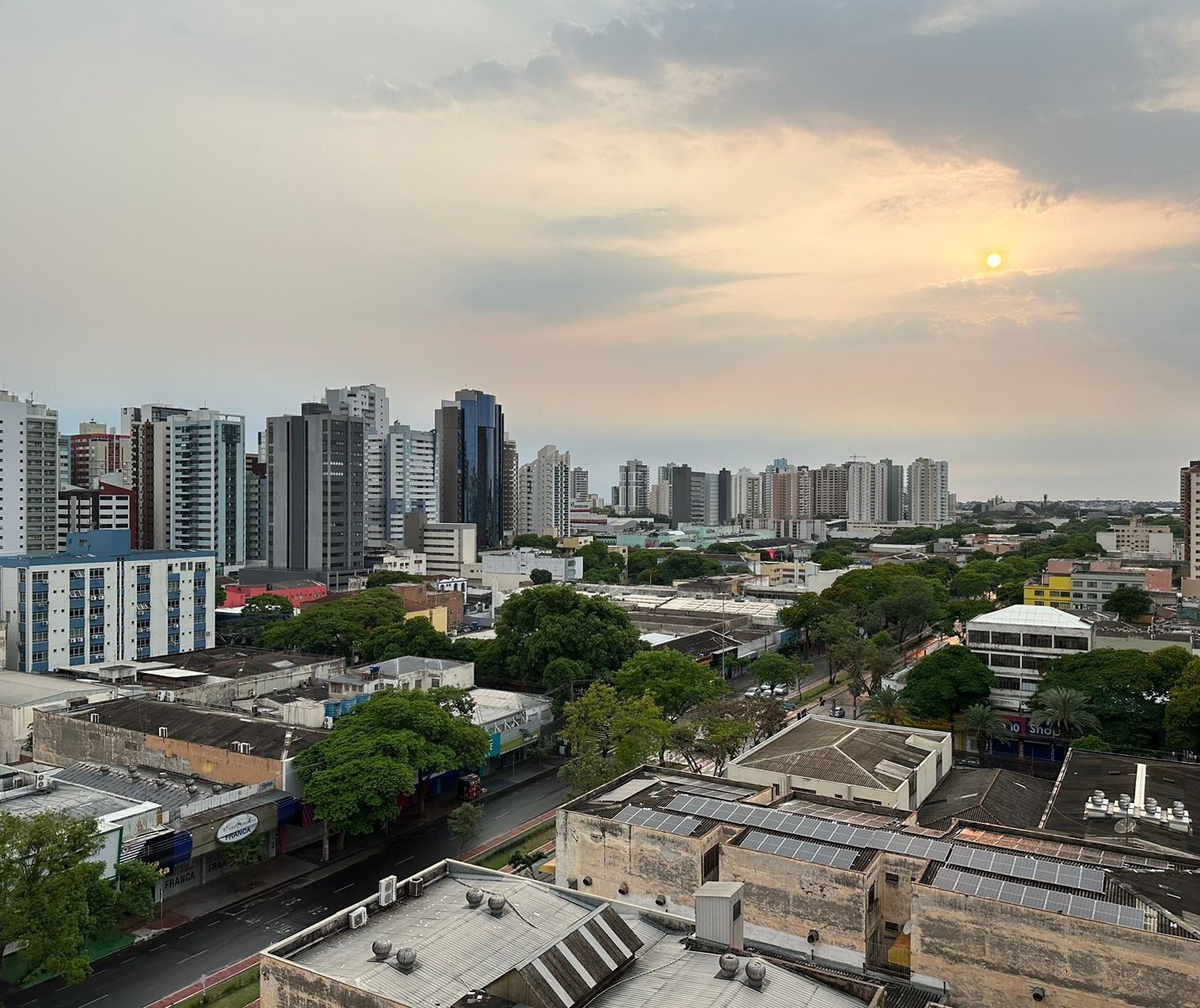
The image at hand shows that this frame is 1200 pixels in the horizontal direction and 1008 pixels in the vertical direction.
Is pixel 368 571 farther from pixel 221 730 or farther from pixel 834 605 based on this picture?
pixel 221 730

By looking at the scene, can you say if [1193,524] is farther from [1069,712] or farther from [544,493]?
[544,493]

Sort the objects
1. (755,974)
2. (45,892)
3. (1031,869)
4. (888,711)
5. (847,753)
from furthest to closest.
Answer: (888,711)
(847,753)
(45,892)
(1031,869)
(755,974)

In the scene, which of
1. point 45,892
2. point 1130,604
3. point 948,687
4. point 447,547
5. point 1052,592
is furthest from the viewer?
point 447,547

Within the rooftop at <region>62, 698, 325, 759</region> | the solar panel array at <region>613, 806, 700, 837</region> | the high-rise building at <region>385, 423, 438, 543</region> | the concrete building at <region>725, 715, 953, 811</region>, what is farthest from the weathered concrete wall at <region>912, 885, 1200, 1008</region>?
the high-rise building at <region>385, 423, 438, 543</region>

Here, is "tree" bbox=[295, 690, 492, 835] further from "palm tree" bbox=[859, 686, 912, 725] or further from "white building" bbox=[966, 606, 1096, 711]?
"white building" bbox=[966, 606, 1096, 711]

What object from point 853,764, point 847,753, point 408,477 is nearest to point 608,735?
point 847,753

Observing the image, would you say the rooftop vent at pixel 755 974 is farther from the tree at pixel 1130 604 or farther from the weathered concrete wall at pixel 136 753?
the tree at pixel 1130 604

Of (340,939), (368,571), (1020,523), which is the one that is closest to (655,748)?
(340,939)

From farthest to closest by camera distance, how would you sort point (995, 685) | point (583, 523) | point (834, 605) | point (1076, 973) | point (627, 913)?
point (583, 523), point (834, 605), point (995, 685), point (627, 913), point (1076, 973)
